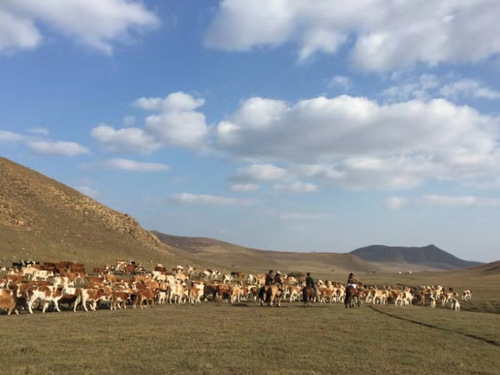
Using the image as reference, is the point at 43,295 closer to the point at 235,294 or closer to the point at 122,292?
the point at 122,292

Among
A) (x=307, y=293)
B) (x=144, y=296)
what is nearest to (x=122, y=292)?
(x=144, y=296)

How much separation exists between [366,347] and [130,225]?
235 ft

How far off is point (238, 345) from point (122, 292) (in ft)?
39.0

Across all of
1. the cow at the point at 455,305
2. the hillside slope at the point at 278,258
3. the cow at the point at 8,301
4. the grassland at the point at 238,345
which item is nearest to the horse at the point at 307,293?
the grassland at the point at 238,345

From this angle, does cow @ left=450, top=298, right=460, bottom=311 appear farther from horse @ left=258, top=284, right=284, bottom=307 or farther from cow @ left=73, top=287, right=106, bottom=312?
cow @ left=73, top=287, right=106, bottom=312

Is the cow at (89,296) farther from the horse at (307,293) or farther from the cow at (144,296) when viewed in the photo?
the horse at (307,293)

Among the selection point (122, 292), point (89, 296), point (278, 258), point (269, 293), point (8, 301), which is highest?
point (278, 258)

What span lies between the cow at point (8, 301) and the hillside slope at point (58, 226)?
1015 inches

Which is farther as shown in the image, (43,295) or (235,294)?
(235,294)

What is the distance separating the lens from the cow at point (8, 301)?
63.7 feet

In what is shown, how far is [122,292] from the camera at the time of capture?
23516mm

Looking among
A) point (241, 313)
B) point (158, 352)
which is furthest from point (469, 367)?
point (241, 313)

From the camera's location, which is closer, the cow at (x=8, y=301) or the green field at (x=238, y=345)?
the green field at (x=238, y=345)

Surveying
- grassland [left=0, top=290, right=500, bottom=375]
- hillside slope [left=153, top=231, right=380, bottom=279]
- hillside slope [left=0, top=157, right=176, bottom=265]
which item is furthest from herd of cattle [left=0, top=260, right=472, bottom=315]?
hillside slope [left=153, top=231, right=380, bottom=279]
